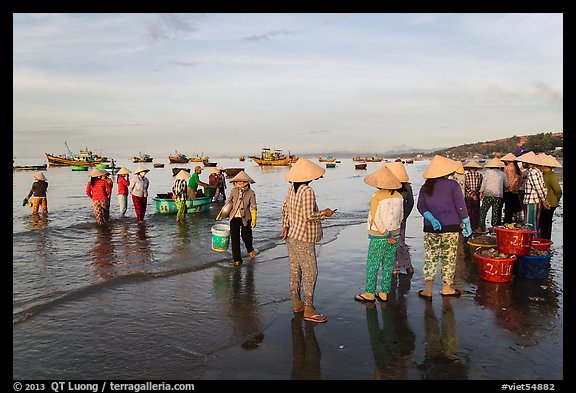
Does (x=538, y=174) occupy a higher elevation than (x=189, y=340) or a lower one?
higher

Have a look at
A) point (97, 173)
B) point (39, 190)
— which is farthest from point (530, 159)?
point (39, 190)

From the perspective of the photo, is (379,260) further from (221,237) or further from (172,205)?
(172,205)

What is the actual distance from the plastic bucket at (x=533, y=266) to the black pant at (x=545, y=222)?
2345mm

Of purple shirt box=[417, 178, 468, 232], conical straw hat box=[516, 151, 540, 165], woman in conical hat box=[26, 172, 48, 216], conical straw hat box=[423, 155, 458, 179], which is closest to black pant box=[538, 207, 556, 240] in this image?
conical straw hat box=[516, 151, 540, 165]

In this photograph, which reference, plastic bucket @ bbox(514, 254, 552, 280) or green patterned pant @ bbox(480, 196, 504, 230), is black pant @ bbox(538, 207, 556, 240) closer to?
green patterned pant @ bbox(480, 196, 504, 230)

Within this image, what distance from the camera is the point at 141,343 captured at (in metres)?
4.96

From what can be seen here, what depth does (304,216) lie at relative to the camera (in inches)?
210

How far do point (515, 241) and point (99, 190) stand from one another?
12271mm

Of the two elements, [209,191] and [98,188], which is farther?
[209,191]

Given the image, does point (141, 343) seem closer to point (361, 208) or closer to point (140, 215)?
point (140, 215)

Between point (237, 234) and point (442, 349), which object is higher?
point (237, 234)

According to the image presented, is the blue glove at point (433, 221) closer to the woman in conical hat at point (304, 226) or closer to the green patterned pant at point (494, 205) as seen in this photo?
the woman in conical hat at point (304, 226)
